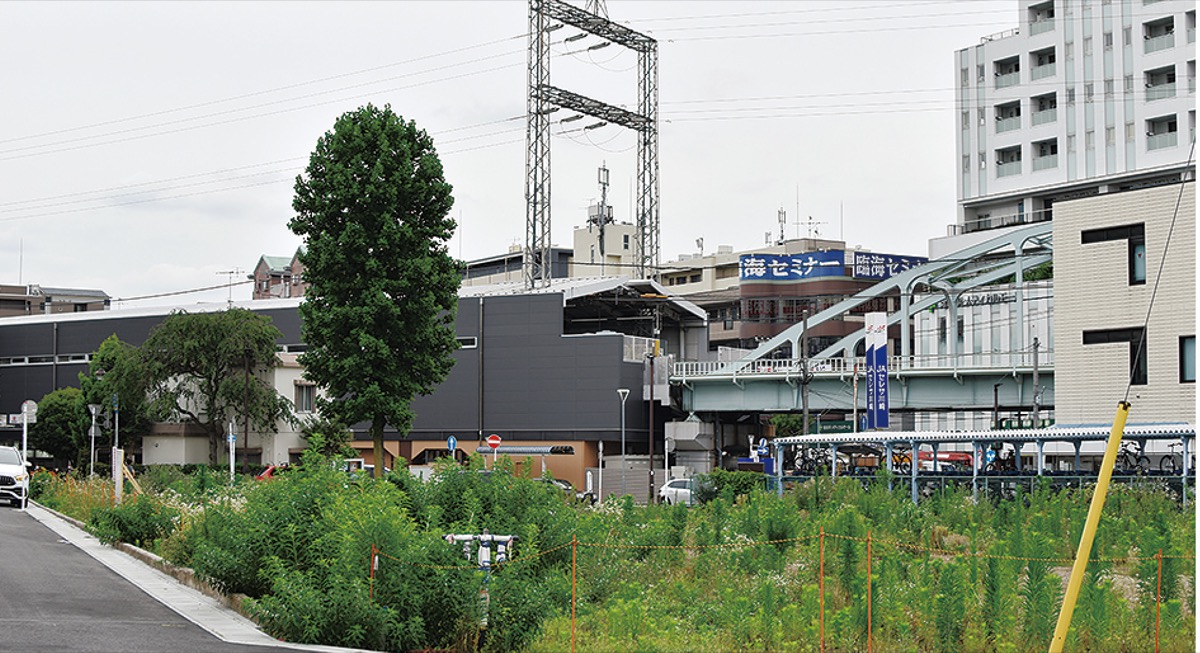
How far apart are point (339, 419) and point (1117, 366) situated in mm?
28538

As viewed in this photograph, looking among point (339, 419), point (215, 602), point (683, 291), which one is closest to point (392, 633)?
point (215, 602)

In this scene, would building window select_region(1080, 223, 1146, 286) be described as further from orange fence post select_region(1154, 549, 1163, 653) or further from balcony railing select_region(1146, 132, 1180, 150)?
balcony railing select_region(1146, 132, 1180, 150)

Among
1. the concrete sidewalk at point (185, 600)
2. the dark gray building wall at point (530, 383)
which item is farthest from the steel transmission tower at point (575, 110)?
the concrete sidewalk at point (185, 600)

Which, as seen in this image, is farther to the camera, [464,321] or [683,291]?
[683,291]

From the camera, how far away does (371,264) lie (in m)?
42.3

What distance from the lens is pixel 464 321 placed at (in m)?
83.4

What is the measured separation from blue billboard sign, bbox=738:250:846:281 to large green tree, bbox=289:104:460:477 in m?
82.0

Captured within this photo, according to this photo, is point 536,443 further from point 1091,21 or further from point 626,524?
point 626,524

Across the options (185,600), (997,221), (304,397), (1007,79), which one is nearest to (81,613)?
(185,600)

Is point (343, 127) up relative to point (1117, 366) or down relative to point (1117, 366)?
up

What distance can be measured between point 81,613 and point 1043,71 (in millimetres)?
87542

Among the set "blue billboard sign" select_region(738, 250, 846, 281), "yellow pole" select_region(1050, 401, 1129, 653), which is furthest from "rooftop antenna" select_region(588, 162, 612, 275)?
"yellow pole" select_region(1050, 401, 1129, 653)

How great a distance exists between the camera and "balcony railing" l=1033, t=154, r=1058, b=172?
3678 inches

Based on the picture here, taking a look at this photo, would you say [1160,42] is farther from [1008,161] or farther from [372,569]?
[372,569]
